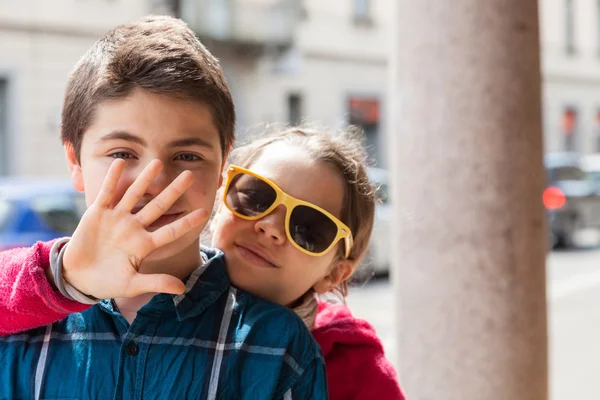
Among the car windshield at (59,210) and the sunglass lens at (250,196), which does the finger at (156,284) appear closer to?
the sunglass lens at (250,196)

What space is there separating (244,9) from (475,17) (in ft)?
53.3

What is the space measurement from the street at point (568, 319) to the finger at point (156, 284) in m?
2.41

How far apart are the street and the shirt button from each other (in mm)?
2296

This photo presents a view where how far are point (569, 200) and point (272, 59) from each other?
782cm

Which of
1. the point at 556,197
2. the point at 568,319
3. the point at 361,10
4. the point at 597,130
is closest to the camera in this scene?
the point at 568,319

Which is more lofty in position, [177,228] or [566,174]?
[177,228]

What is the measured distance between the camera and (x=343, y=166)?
196cm

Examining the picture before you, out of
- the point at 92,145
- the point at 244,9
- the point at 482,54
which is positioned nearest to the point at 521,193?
the point at 482,54

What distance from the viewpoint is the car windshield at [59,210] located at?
6.28m

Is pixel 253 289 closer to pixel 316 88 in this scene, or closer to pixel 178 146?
pixel 178 146

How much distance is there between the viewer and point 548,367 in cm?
226

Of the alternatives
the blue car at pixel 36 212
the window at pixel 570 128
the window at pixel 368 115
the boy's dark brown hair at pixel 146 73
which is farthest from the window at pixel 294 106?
the boy's dark brown hair at pixel 146 73

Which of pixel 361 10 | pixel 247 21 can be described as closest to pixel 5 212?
pixel 247 21

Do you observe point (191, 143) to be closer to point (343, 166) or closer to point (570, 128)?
point (343, 166)
